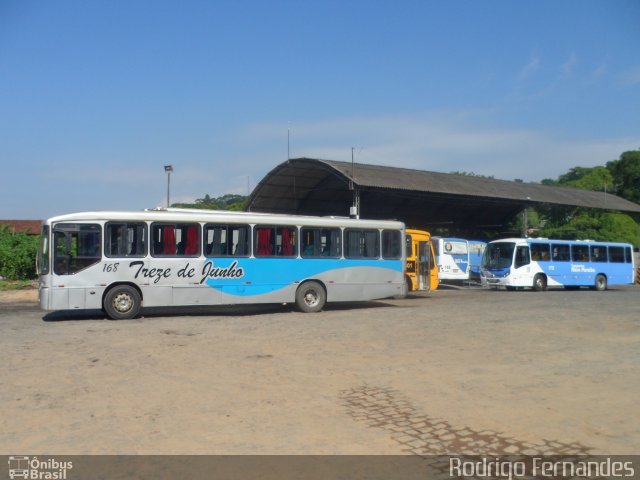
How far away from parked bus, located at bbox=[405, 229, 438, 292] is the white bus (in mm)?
3386

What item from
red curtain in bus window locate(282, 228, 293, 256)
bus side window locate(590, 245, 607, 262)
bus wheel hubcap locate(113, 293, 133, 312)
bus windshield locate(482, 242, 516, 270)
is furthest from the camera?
bus side window locate(590, 245, 607, 262)

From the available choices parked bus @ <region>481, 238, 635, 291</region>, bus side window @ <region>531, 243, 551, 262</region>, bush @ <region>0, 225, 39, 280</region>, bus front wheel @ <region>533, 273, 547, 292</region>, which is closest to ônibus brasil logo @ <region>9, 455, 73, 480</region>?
bush @ <region>0, 225, 39, 280</region>

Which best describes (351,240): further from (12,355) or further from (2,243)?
(2,243)

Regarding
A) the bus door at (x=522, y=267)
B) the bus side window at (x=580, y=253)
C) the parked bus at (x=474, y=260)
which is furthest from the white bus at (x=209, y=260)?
the parked bus at (x=474, y=260)

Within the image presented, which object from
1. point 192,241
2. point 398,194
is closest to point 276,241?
point 192,241

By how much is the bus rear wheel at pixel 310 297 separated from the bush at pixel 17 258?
17.6 m

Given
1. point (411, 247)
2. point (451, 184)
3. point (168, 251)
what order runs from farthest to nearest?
point (451, 184), point (411, 247), point (168, 251)

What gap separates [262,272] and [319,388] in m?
9.36

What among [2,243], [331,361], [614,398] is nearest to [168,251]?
[331,361]

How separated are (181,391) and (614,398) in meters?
5.17

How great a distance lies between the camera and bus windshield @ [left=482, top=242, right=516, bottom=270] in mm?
29969

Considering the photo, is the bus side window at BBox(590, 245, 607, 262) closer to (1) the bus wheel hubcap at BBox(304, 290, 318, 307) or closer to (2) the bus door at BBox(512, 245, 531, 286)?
(2) the bus door at BBox(512, 245, 531, 286)

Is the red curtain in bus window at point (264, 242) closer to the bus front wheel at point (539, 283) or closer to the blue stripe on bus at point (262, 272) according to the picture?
the blue stripe on bus at point (262, 272)

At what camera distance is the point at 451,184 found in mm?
35875
